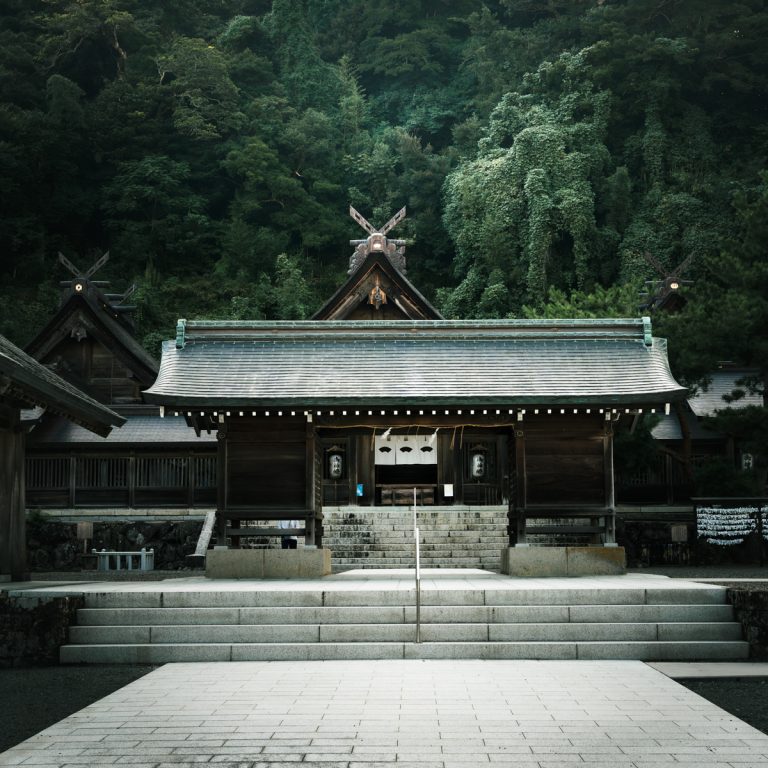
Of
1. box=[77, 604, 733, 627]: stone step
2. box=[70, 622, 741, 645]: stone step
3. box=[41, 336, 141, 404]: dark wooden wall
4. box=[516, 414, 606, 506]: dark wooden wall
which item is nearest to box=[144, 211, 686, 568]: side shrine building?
box=[516, 414, 606, 506]: dark wooden wall

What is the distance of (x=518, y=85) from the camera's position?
→ 52.3m

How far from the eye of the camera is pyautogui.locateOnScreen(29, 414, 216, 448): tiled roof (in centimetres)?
2767

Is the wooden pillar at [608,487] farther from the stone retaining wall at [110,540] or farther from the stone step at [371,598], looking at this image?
the stone retaining wall at [110,540]

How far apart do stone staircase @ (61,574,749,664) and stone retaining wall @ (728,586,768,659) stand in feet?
0.45

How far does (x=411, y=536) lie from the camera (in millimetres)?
23594

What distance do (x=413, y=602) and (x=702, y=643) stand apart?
3544mm

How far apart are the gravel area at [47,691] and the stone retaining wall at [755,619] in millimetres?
6959

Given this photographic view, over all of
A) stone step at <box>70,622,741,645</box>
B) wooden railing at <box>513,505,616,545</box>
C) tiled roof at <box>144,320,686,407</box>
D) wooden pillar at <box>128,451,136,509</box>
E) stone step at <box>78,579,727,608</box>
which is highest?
tiled roof at <box>144,320,686,407</box>

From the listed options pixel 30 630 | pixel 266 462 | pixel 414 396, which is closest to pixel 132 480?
pixel 266 462

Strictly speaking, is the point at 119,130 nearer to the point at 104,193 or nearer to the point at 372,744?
the point at 104,193

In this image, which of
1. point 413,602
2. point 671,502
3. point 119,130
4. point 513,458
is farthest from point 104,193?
point 413,602

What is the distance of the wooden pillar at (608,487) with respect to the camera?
17.5m

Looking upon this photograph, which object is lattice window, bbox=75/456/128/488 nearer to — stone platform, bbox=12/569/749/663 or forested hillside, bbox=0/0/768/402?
forested hillside, bbox=0/0/768/402

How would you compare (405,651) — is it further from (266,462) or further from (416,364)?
(416,364)
